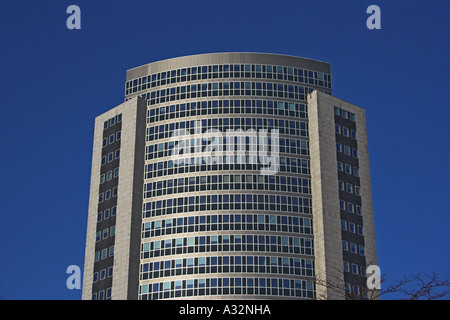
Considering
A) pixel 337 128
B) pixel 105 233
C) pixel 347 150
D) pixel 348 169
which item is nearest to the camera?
pixel 105 233

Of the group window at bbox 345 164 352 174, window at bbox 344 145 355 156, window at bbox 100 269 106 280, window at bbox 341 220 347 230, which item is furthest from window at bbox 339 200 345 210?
window at bbox 100 269 106 280

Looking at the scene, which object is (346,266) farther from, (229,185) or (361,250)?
(229,185)

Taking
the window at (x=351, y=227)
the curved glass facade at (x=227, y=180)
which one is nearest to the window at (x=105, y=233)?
the curved glass facade at (x=227, y=180)

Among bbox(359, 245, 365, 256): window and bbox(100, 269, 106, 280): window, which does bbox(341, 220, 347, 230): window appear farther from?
bbox(100, 269, 106, 280): window

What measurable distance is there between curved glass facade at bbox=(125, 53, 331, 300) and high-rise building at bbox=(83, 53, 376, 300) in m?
0.22

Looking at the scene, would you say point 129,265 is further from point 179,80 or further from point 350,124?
point 350,124

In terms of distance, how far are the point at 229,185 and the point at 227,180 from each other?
109 cm

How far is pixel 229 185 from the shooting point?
148 m

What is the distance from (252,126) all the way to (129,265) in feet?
121

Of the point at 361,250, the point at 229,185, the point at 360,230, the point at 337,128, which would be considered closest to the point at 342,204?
the point at 360,230

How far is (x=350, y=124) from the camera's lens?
159m

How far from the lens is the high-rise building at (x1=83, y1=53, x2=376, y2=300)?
14175 centimetres

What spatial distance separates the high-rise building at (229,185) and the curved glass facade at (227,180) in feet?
0.71
